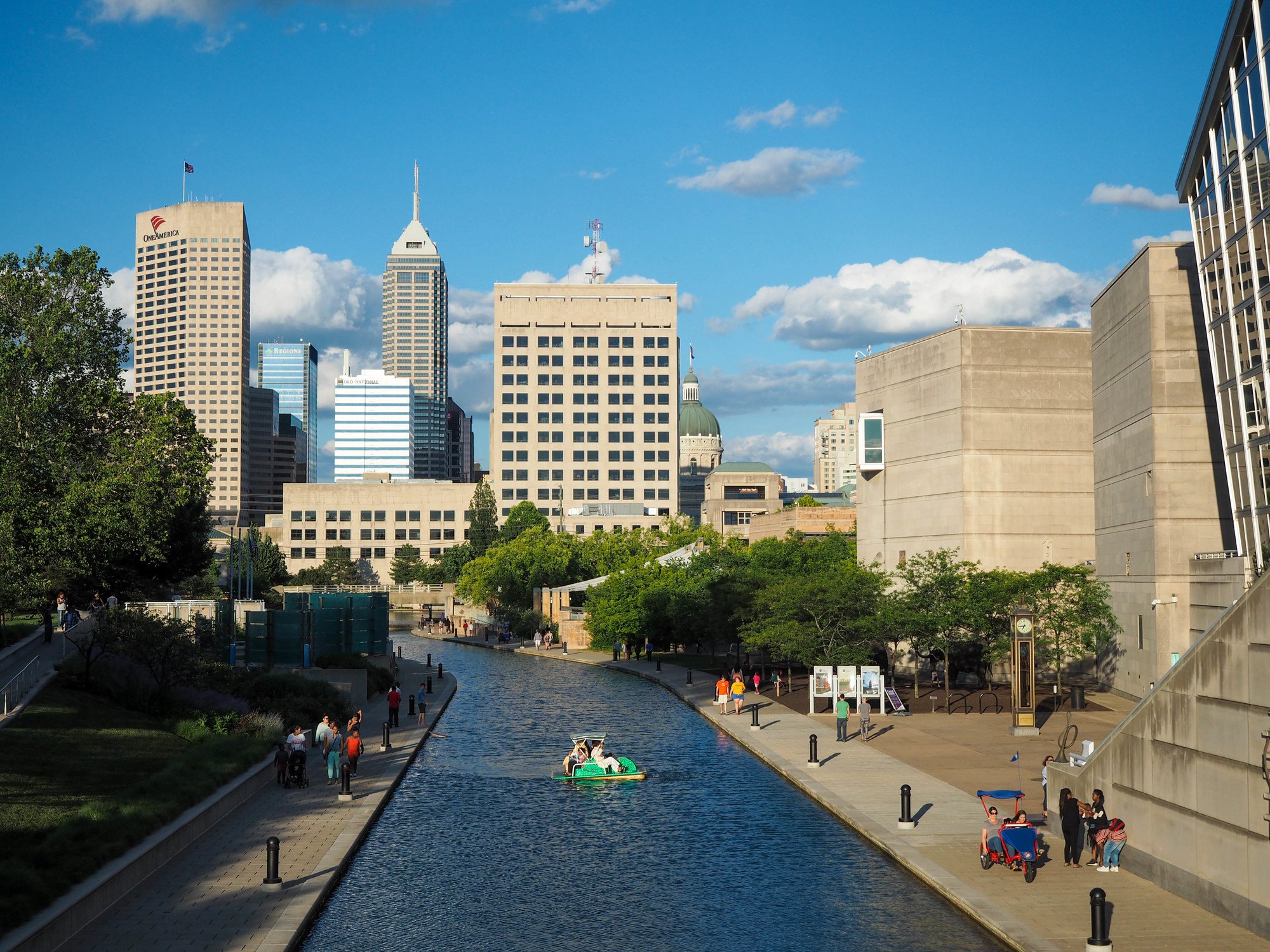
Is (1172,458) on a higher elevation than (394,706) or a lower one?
higher

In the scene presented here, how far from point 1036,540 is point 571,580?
55.6m

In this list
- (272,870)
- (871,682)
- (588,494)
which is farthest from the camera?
(588,494)

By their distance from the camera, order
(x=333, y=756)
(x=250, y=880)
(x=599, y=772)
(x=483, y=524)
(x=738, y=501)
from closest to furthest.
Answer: (x=250, y=880) < (x=333, y=756) < (x=599, y=772) < (x=738, y=501) < (x=483, y=524)

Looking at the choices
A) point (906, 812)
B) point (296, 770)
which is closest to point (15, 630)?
point (296, 770)

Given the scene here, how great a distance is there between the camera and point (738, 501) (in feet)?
561

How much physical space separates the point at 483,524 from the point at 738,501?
37.2m

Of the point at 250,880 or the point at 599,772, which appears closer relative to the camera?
the point at 250,880

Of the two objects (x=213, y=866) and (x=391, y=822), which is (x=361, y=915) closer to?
(x=213, y=866)

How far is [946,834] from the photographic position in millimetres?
26469

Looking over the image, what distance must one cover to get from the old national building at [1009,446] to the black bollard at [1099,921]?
49.5m

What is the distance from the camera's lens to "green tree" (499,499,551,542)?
178 metres

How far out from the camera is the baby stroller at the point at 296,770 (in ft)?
107

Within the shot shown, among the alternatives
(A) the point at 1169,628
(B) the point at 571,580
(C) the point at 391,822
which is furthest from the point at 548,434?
(C) the point at 391,822

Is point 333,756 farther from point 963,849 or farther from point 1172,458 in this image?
point 1172,458
